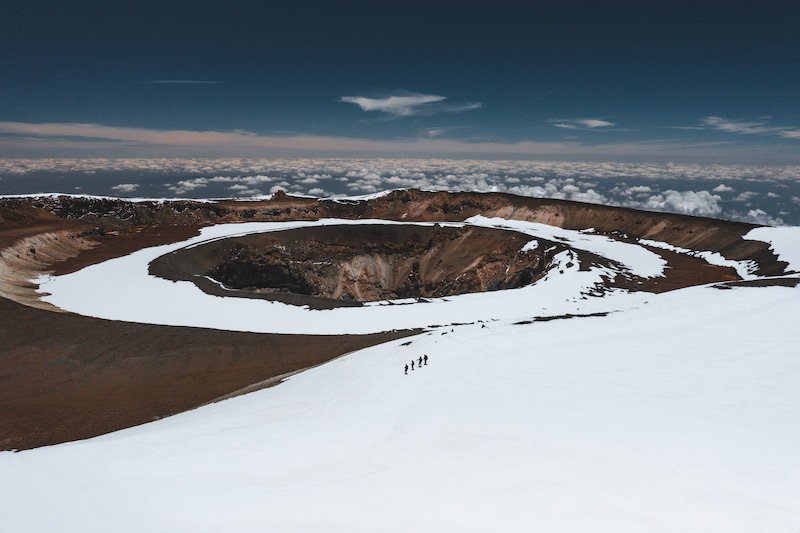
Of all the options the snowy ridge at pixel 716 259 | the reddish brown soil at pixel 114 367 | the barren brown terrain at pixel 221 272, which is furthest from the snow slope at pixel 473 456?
the snowy ridge at pixel 716 259

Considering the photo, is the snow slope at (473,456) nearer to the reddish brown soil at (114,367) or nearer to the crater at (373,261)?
the reddish brown soil at (114,367)

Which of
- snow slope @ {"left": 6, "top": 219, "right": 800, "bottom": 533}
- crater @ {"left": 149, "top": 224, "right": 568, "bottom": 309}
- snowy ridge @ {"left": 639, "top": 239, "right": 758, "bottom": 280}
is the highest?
snow slope @ {"left": 6, "top": 219, "right": 800, "bottom": 533}

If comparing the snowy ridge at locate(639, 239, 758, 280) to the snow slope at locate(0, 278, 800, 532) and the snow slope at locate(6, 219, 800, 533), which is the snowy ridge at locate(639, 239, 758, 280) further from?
the snow slope at locate(0, 278, 800, 532)

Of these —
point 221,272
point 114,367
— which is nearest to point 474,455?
point 114,367

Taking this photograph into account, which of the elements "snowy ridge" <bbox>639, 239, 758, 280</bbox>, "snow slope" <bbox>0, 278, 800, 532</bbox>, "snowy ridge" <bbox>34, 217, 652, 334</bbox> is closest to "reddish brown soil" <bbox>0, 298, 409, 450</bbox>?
"snowy ridge" <bbox>34, 217, 652, 334</bbox>

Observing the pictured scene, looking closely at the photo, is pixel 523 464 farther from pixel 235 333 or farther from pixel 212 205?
pixel 212 205

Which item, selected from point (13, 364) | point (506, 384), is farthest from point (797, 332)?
point (13, 364)

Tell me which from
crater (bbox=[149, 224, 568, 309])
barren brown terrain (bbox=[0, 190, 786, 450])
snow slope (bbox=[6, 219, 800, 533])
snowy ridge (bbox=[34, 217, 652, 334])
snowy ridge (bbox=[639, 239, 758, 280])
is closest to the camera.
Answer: snow slope (bbox=[6, 219, 800, 533])

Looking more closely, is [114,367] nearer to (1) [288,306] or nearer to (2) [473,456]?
(1) [288,306]
